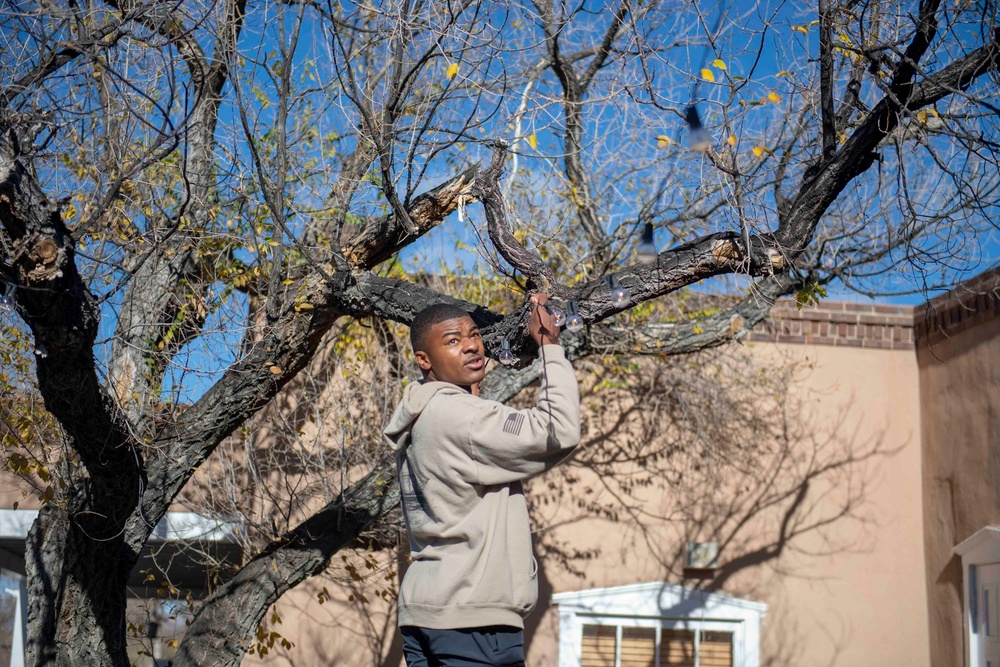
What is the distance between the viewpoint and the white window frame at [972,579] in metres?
6.71

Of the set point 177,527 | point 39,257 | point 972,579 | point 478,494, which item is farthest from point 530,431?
point 972,579

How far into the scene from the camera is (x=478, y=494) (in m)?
2.64

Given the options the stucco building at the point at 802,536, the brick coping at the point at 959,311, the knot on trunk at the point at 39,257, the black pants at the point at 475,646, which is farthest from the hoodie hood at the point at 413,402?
the brick coping at the point at 959,311

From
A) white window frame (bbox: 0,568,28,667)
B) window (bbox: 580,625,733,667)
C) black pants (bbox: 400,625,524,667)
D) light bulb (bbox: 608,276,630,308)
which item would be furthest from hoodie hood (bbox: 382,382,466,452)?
white window frame (bbox: 0,568,28,667)

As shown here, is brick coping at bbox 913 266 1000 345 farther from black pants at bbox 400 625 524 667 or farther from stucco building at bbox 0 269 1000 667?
black pants at bbox 400 625 524 667

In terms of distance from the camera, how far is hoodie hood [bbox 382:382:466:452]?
8.94ft

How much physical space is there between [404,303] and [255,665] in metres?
3.75

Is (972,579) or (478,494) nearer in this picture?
(478,494)

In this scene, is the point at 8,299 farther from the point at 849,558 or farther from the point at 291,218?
the point at 849,558

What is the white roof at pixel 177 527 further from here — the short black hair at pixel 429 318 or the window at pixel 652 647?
the short black hair at pixel 429 318

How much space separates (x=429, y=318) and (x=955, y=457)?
564 centimetres

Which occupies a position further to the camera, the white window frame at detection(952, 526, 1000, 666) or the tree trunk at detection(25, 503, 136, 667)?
the white window frame at detection(952, 526, 1000, 666)

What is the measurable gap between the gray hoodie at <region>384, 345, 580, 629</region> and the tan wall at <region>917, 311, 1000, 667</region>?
506 centimetres

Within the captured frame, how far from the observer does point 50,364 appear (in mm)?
3600
